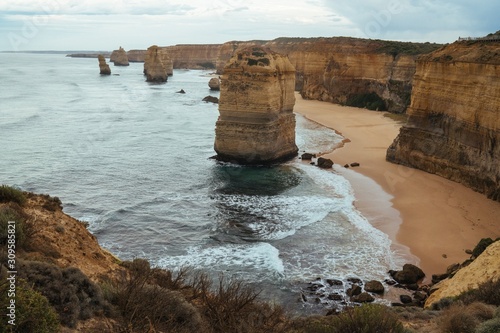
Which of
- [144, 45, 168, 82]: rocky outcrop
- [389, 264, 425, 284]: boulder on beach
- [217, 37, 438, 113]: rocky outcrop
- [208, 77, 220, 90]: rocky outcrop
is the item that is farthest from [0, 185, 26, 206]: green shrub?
[144, 45, 168, 82]: rocky outcrop

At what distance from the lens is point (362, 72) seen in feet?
188

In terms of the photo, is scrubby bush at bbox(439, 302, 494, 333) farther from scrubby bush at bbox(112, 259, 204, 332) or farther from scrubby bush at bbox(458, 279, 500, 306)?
scrubby bush at bbox(112, 259, 204, 332)

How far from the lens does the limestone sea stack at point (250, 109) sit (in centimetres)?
2686

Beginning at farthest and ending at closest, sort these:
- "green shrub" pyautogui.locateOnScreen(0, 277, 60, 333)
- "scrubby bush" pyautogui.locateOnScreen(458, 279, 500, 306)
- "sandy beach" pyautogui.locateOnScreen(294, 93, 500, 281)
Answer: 1. "sandy beach" pyautogui.locateOnScreen(294, 93, 500, 281)
2. "scrubby bush" pyautogui.locateOnScreen(458, 279, 500, 306)
3. "green shrub" pyautogui.locateOnScreen(0, 277, 60, 333)

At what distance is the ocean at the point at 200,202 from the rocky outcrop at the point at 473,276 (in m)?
2.69

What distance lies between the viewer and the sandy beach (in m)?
16.7

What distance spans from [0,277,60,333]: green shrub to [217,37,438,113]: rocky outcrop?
49.5 meters

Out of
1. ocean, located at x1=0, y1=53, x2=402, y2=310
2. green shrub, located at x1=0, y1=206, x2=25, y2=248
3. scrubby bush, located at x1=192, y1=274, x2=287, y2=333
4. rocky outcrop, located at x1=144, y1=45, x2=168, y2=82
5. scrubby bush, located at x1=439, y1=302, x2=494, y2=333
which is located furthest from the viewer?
rocky outcrop, located at x1=144, y1=45, x2=168, y2=82

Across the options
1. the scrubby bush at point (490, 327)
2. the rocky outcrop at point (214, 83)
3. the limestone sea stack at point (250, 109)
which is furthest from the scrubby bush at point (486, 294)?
the rocky outcrop at point (214, 83)

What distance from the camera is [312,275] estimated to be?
1481 centimetres

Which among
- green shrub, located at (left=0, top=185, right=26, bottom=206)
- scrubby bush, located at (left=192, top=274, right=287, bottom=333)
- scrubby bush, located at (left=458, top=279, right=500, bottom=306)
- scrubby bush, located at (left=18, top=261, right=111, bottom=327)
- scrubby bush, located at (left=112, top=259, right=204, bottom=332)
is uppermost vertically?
green shrub, located at (left=0, top=185, right=26, bottom=206)

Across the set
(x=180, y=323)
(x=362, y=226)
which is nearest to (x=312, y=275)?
(x=362, y=226)

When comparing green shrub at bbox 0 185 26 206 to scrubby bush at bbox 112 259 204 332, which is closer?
scrubby bush at bbox 112 259 204 332

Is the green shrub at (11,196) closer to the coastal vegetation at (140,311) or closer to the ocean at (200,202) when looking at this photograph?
the coastal vegetation at (140,311)
